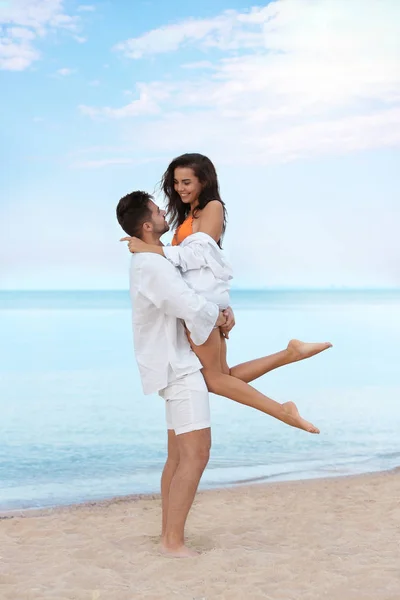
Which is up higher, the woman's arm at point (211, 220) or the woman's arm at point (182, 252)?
the woman's arm at point (211, 220)

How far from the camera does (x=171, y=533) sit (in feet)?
12.6

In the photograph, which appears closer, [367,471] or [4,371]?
[367,471]

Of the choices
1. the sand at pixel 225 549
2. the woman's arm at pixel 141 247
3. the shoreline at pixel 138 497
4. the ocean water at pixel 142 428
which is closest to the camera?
the sand at pixel 225 549

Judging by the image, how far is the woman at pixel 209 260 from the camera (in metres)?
3.75

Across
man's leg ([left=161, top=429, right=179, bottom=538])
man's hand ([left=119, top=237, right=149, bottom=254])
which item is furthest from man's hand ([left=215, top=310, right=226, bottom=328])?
man's leg ([left=161, top=429, right=179, bottom=538])

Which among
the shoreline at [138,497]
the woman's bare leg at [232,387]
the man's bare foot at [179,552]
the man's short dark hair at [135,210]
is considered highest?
the man's short dark hair at [135,210]

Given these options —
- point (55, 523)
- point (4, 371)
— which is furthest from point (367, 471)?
point (4, 371)

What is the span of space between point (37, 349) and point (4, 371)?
4.06 meters

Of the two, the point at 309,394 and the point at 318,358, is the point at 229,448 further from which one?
the point at 318,358

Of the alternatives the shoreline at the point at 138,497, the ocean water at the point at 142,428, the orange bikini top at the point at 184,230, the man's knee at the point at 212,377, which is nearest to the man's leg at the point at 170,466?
the man's knee at the point at 212,377

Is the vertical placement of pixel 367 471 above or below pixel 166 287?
below

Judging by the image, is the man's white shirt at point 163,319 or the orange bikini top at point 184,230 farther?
the orange bikini top at point 184,230

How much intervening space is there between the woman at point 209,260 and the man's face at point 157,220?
11 cm

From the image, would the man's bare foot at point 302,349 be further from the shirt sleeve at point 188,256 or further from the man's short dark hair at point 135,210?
the man's short dark hair at point 135,210
